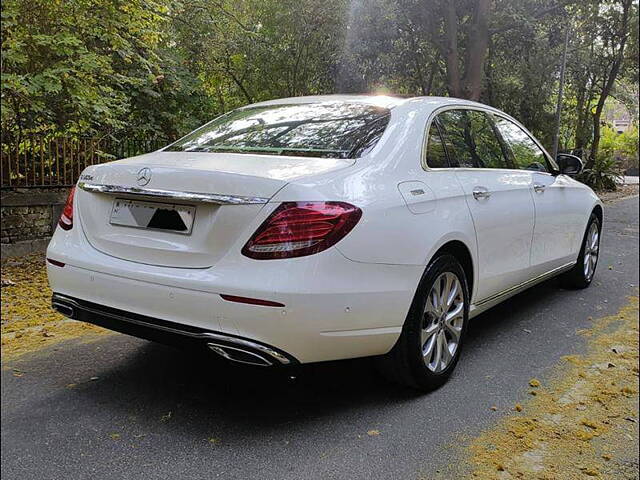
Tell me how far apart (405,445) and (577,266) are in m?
3.44

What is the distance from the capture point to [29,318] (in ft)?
14.6

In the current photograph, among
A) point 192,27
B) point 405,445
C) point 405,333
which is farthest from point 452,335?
point 192,27

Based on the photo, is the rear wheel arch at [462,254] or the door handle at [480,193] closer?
the rear wheel arch at [462,254]

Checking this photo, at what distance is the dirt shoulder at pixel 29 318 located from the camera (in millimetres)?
3885

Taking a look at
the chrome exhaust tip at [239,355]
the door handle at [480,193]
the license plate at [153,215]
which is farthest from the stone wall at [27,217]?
the door handle at [480,193]

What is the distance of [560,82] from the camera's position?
1675 centimetres

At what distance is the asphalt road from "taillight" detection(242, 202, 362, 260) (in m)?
0.74

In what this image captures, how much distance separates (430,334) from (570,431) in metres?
0.78

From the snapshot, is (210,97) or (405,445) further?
(210,97)

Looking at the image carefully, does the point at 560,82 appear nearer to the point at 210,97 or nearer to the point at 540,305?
the point at 210,97

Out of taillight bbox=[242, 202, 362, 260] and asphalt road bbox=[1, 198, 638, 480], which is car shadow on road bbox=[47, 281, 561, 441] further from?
taillight bbox=[242, 202, 362, 260]

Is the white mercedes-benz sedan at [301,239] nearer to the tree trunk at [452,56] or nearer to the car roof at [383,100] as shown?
the car roof at [383,100]

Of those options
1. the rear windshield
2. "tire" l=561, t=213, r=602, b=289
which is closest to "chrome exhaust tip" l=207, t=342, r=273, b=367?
the rear windshield

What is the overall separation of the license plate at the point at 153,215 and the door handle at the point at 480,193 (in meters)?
1.69
